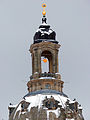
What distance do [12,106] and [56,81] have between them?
992 centimetres

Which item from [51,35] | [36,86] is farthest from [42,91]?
[51,35]

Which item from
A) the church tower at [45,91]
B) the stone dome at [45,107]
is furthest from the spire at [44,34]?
the stone dome at [45,107]

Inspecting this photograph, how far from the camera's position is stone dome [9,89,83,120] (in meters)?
149

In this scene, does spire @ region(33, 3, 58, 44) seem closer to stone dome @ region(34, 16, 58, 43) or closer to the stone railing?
stone dome @ region(34, 16, 58, 43)

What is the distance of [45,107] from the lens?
492ft

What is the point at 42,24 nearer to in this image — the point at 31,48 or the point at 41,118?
the point at 31,48

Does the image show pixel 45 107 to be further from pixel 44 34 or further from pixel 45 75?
pixel 44 34

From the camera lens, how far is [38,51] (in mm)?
160625

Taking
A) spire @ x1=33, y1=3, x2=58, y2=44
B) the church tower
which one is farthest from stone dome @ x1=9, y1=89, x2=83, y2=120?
spire @ x1=33, y1=3, x2=58, y2=44

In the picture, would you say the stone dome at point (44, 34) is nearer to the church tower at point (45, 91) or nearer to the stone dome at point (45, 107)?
the church tower at point (45, 91)

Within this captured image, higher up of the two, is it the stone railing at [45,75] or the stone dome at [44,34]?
the stone dome at [44,34]

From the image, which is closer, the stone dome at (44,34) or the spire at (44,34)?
the spire at (44,34)

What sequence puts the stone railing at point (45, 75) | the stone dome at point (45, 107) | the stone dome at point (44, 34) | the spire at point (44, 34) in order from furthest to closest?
the stone dome at point (44, 34) → the spire at point (44, 34) → the stone railing at point (45, 75) → the stone dome at point (45, 107)

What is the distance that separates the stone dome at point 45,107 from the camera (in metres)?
149
